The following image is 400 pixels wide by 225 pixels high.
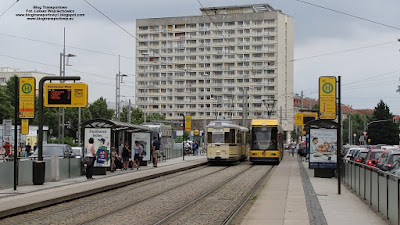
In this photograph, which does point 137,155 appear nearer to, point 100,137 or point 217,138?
point 100,137

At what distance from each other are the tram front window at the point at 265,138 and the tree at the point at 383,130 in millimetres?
82246

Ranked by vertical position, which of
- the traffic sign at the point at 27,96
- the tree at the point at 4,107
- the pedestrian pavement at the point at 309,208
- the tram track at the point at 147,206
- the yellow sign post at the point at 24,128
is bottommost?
the tram track at the point at 147,206

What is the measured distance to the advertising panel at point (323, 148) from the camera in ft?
91.8

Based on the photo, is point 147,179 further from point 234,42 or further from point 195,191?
point 234,42

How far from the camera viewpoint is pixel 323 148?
2822 centimetres

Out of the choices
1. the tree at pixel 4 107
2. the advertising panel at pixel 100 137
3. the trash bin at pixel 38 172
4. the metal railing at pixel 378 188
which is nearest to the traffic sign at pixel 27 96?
Answer: the trash bin at pixel 38 172

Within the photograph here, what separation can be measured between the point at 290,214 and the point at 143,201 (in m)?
5.44

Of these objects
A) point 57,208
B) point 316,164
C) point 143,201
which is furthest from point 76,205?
point 316,164

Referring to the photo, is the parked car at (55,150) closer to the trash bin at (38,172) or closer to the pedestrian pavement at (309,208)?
the trash bin at (38,172)

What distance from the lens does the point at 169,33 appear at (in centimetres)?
13838

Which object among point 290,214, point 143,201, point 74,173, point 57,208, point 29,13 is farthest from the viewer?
point 29,13

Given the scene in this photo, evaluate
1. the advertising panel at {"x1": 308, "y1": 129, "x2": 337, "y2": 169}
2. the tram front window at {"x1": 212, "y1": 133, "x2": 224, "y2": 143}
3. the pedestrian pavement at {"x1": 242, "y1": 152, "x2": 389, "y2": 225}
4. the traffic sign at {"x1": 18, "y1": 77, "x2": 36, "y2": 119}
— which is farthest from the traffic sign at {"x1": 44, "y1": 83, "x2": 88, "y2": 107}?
the tram front window at {"x1": 212, "y1": 133, "x2": 224, "y2": 143}

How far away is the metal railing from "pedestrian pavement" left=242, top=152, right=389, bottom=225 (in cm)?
25

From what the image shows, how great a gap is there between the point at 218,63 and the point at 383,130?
1566 inches
